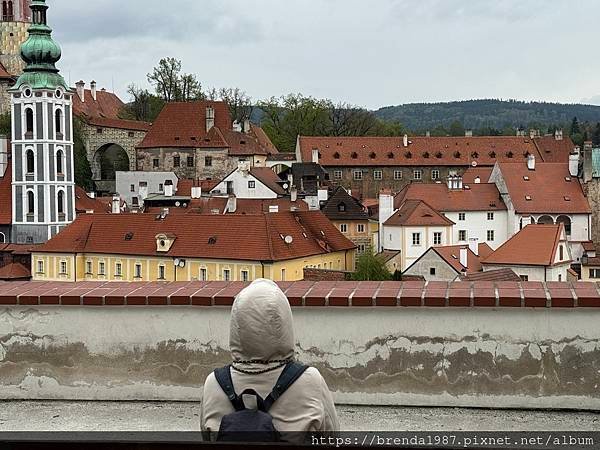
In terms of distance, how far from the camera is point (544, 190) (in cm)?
6656

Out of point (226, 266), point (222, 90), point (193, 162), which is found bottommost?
point (226, 266)

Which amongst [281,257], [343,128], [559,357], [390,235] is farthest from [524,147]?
[559,357]

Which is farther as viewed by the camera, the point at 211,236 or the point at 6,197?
the point at 6,197

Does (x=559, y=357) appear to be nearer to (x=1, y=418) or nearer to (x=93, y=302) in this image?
(x=93, y=302)

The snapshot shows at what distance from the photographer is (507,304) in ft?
16.1

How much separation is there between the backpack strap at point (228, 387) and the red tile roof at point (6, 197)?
57195 millimetres

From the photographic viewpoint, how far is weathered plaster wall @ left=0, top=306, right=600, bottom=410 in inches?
192

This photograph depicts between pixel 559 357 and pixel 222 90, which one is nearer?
pixel 559 357

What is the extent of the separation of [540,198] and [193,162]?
31639 millimetres

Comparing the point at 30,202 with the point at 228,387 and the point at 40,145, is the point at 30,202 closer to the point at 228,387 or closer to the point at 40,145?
the point at 40,145

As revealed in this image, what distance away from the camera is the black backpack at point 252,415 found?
2604 millimetres

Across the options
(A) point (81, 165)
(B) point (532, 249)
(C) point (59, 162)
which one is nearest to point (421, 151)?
(A) point (81, 165)

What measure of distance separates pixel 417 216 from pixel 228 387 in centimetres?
5536

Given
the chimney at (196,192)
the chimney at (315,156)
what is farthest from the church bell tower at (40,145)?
the chimney at (315,156)
